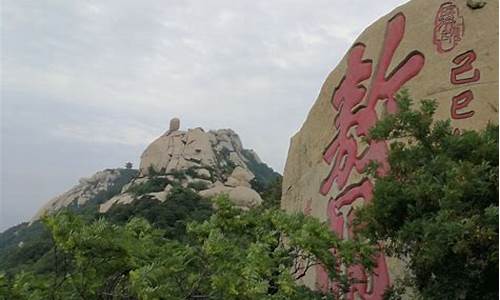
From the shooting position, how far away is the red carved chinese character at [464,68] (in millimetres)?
3883

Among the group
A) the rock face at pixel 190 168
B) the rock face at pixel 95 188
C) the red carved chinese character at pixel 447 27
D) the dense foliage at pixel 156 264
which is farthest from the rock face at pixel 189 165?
the dense foliage at pixel 156 264

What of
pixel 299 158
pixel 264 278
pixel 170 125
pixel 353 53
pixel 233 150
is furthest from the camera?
pixel 233 150

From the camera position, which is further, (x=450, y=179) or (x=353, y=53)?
(x=353, y=53)

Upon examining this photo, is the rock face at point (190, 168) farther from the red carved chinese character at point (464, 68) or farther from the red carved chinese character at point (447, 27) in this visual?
the red carved chinese character at point (464, 68)

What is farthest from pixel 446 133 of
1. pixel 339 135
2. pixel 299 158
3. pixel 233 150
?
pixel 233 150

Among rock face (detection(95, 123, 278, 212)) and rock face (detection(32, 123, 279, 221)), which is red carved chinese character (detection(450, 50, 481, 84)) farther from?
rock face (detection(95, 123, 278, 212))

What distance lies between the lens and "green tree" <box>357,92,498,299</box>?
2.32 metres

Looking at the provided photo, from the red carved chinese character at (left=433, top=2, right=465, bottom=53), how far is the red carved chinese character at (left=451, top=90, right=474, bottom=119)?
15.8 inches

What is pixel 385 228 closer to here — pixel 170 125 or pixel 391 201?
pixel 391 201

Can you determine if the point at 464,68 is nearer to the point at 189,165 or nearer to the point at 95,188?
the point at 189,165

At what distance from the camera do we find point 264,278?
2.62m

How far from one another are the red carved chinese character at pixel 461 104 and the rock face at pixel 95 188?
1215 inches

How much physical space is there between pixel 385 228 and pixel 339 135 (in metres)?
2.46

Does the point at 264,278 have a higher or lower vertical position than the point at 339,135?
lower
